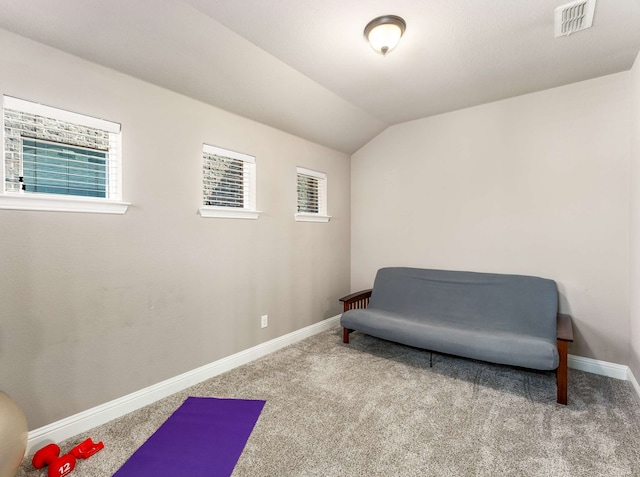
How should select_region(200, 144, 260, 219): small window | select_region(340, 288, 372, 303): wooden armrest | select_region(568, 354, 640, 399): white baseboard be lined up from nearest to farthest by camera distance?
select_region(568, 354, 640, 399): white baseboard → select_region(200, 144, 260, 219): small window → select_region(340, 288, 372, 303): wooden armrest

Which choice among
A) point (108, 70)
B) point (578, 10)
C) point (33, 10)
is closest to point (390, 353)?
point (578, 10)

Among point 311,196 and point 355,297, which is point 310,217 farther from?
point 355,297

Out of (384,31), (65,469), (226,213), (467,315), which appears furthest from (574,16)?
(65,469)

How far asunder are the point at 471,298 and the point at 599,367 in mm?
1133

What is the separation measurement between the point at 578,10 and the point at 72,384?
12.6 feet

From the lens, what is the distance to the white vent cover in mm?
1819

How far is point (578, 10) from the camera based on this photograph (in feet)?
6.10

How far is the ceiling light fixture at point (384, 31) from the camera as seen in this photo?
6.28 feet

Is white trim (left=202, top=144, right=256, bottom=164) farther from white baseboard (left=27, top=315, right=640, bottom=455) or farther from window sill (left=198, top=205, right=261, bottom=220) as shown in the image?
white baseboard (left=27, top=315, right=640, bottom=455)

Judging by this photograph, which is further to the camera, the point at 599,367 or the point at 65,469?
the point at 599,367

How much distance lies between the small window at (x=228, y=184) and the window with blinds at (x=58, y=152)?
2.26 ft

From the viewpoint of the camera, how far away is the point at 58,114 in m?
1.87

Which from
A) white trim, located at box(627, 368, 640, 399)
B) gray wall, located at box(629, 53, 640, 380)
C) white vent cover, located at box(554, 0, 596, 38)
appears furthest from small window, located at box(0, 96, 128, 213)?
white trim, located at box(627, 368, 640, 399)

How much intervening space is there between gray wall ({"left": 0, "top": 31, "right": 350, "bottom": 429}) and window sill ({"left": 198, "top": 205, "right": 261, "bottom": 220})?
2.2 inches
